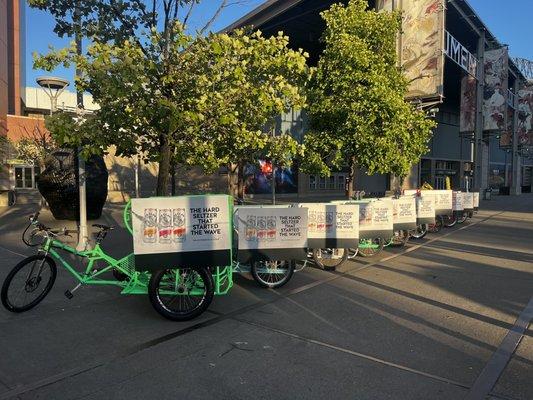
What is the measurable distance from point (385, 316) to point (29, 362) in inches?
152

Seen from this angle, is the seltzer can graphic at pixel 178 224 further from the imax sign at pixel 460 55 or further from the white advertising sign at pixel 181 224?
the imax sign at pixel 460 55

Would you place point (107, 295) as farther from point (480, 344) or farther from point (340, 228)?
point (480, 344)

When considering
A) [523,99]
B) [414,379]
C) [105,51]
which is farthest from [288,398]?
[523,99]

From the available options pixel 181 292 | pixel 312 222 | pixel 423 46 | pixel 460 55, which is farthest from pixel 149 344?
pixel 460 55

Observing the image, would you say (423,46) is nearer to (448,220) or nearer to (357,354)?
(448,220)

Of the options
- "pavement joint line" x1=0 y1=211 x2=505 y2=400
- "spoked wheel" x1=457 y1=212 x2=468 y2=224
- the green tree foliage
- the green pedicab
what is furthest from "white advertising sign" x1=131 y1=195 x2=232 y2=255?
"spoked wheel" x1=457 y1=212 x2=468 y2=224

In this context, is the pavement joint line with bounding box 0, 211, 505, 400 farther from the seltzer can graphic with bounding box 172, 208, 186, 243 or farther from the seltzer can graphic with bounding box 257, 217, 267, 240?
the seltzer can graphic with bounding box 172, 208, 186, 243

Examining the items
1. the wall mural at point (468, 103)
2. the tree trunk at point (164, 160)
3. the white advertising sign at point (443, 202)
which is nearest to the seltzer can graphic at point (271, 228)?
the tree trunk at point (164, 160)

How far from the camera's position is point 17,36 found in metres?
49.8

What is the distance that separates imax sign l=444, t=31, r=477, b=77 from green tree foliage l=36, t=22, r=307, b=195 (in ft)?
78.0

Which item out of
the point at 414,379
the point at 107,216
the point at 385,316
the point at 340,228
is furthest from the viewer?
the point at 107,216

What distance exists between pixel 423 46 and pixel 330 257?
50.1ft

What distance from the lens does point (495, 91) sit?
3584cm

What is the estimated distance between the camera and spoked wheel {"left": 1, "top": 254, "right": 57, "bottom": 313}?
17.9ft
